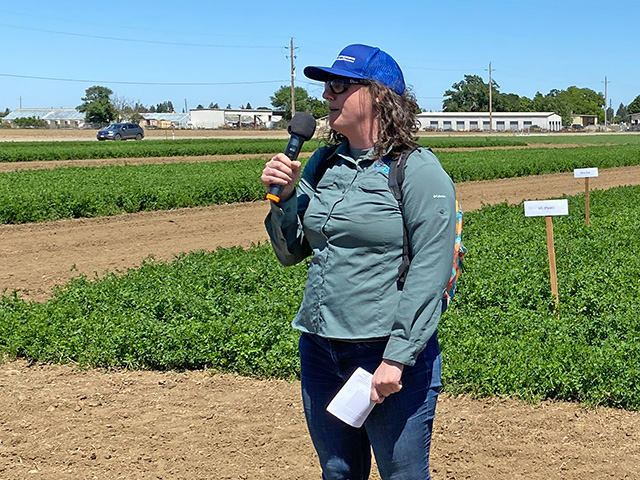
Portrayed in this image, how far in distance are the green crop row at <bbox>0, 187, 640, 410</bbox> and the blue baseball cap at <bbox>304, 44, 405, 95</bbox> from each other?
11.7 feet

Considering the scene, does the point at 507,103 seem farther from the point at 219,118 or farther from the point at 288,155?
the point at 288,155

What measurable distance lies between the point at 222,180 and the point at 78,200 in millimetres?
4327

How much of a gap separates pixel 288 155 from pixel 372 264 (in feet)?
1.73

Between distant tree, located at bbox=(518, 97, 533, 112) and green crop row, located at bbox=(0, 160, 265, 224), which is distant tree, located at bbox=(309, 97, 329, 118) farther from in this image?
distant tree, located at bbox=(518, 97, 533, 112)

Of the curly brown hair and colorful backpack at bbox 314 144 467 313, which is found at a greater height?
the curly brown hair

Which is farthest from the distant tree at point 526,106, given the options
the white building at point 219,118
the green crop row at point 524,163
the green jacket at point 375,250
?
the green jacket at point 375,250

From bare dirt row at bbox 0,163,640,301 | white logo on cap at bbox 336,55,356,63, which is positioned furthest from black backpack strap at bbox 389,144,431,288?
bare dirt row at bbox 0,163,640,301

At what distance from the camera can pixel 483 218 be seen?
1412cm

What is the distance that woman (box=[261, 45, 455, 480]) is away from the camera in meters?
2.58

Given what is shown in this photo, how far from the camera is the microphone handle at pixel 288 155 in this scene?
2778 millimetres

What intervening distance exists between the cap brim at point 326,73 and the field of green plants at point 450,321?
3.63m

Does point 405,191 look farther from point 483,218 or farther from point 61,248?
point 483,218

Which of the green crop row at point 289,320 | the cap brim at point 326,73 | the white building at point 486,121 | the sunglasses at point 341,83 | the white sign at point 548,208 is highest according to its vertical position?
the white building at point 486,121

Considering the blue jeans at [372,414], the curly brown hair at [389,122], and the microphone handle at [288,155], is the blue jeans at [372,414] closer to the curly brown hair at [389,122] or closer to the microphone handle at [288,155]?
the microphone handle at [288,155]
